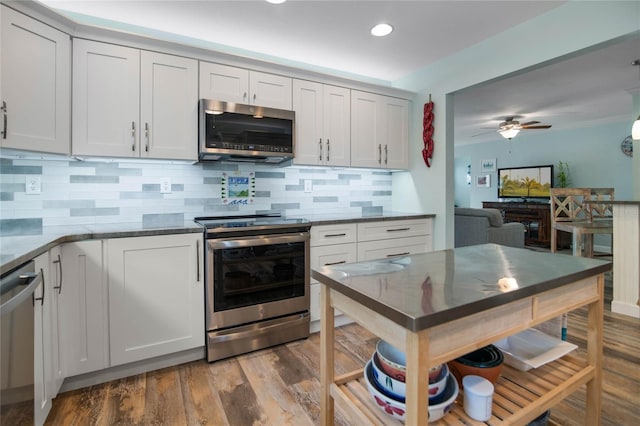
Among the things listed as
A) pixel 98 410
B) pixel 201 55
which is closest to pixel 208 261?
pixel 98 410

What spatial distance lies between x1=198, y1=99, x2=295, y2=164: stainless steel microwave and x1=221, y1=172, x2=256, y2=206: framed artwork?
0.22 meters

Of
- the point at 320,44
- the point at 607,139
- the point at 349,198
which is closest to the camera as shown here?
the point at 320,44

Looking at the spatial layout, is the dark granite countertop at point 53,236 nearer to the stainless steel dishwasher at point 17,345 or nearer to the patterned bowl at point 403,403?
the stainless steel dishwasher at point 17,345

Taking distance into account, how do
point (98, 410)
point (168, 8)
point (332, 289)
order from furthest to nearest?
point (168, 8)
point (98, 410)
point (332, 289)

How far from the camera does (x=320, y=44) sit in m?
2.89

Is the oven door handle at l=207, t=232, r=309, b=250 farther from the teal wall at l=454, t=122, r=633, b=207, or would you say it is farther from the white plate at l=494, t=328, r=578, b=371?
the teal wall at l=454, t=122, r=633, b=207

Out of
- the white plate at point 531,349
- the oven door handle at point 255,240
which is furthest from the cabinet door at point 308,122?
the white plate at point 531,349

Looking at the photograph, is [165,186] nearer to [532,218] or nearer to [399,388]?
[399,388]

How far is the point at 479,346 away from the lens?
96 centimetres

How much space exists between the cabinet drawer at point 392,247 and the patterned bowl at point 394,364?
1.71 meters

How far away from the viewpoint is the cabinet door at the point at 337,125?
302cm

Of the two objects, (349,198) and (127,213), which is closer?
(127,213)

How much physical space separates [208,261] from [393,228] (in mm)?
1711

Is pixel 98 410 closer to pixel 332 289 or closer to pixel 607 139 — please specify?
pixel 332 289
